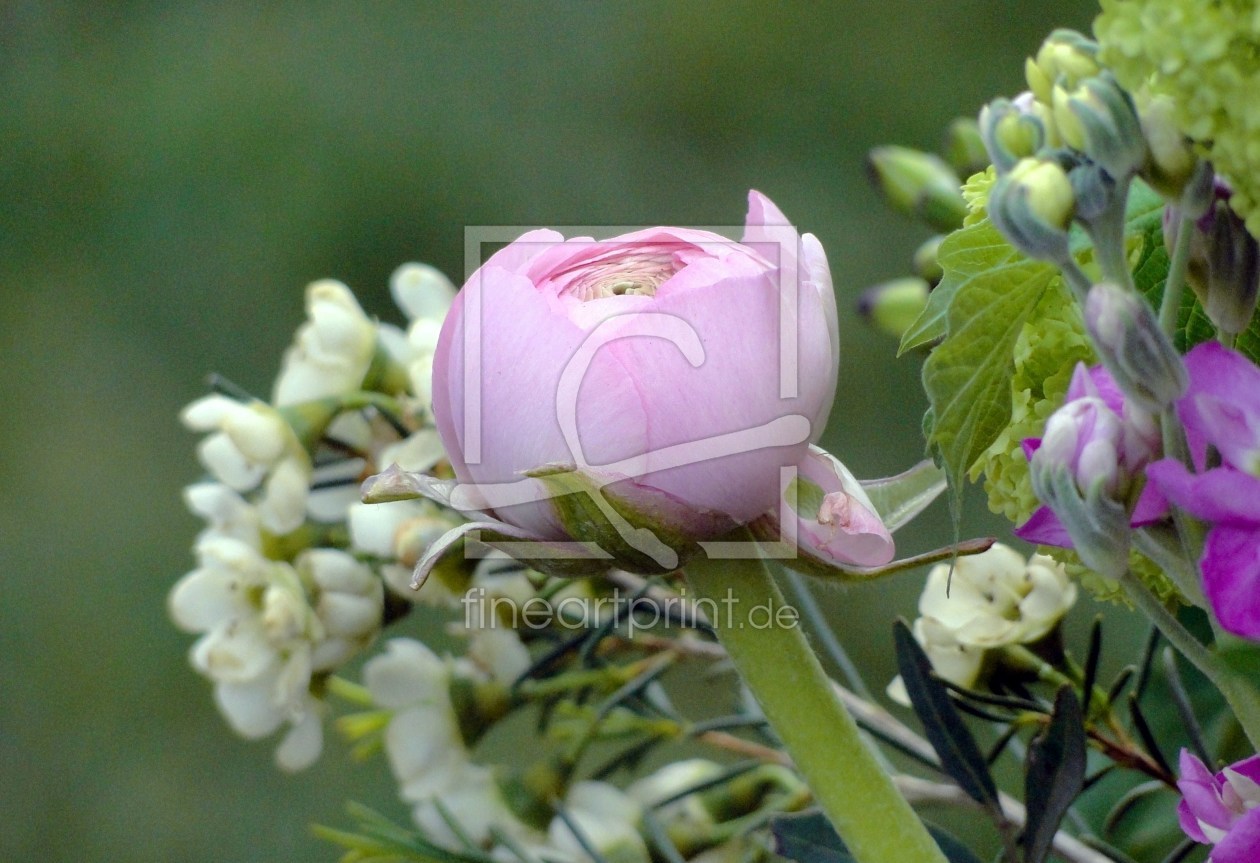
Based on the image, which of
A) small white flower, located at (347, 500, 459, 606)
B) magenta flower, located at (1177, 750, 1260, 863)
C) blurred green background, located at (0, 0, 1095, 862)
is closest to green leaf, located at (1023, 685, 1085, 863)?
magenta flower, located at (1177, 750, 1260, 863)

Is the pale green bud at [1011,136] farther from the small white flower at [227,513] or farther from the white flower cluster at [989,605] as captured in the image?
the small white flower at [227,513]

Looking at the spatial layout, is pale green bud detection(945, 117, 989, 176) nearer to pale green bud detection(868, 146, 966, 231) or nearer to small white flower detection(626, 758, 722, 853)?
pale green bud detection(868, 146, 966, 231)

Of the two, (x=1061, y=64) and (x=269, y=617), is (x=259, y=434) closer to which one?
(x=269, y=617)

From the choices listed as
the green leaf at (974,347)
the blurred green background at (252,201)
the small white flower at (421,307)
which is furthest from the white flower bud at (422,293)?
the blurred green background at (252,201)

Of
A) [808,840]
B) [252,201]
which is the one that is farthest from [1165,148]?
[252,201]

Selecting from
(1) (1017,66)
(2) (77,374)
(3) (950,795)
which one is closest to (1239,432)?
(3) (950,795)

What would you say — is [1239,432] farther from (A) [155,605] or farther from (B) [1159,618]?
(A) [155,605]
